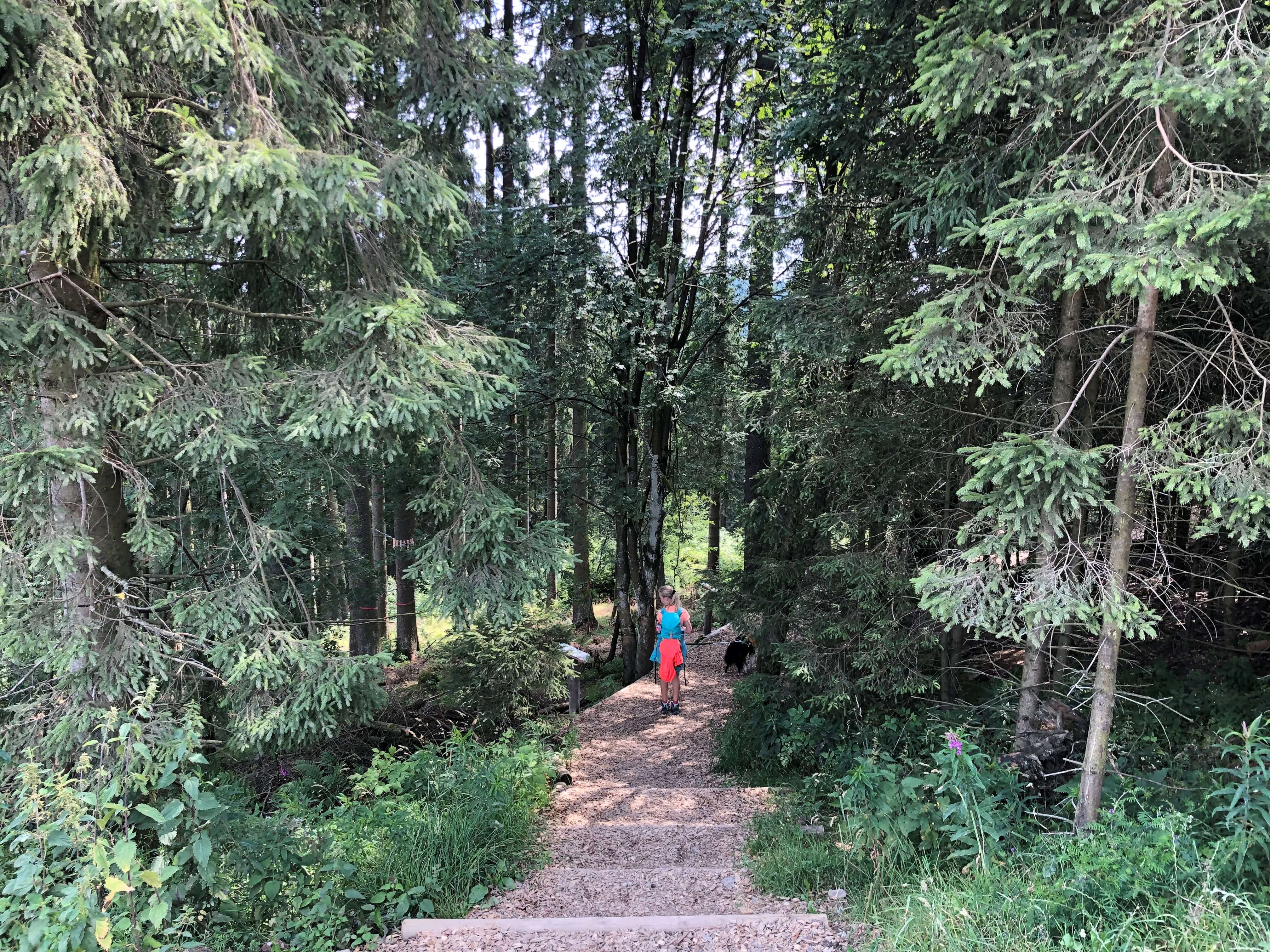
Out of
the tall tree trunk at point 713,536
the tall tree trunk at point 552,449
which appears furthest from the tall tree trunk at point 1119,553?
the tall tree trunk at point 713,536

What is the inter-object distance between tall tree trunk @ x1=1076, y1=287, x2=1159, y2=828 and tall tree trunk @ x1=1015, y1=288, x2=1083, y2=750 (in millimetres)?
276

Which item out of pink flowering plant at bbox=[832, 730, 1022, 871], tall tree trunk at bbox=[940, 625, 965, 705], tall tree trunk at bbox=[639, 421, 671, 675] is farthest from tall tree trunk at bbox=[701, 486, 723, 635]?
pink flowering plant at bbox=[832, 730, 1022, 871]

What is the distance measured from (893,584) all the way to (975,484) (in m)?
1.99

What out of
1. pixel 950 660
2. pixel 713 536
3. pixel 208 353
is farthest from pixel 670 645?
pixel 713 536

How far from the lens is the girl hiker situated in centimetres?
823

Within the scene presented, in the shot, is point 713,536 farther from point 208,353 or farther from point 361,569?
point 208,353

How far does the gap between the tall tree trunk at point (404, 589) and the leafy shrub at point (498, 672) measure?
149 cm

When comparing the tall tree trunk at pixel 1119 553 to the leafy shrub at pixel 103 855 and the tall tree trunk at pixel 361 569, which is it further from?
the tall tree trunk at pixel 361 569

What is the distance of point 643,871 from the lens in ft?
14.3

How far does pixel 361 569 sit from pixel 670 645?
4087 millimetres

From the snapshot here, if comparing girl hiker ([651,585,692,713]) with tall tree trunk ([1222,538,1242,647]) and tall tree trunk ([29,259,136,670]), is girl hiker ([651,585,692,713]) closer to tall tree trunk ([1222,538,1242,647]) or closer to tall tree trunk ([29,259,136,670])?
tall tree trunk ([1222,538,1242,647])

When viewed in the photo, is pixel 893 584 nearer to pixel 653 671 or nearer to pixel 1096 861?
pixel 1096 861

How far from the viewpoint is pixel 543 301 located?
8.68m

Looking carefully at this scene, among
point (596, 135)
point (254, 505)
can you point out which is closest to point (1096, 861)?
point (254, 505)
